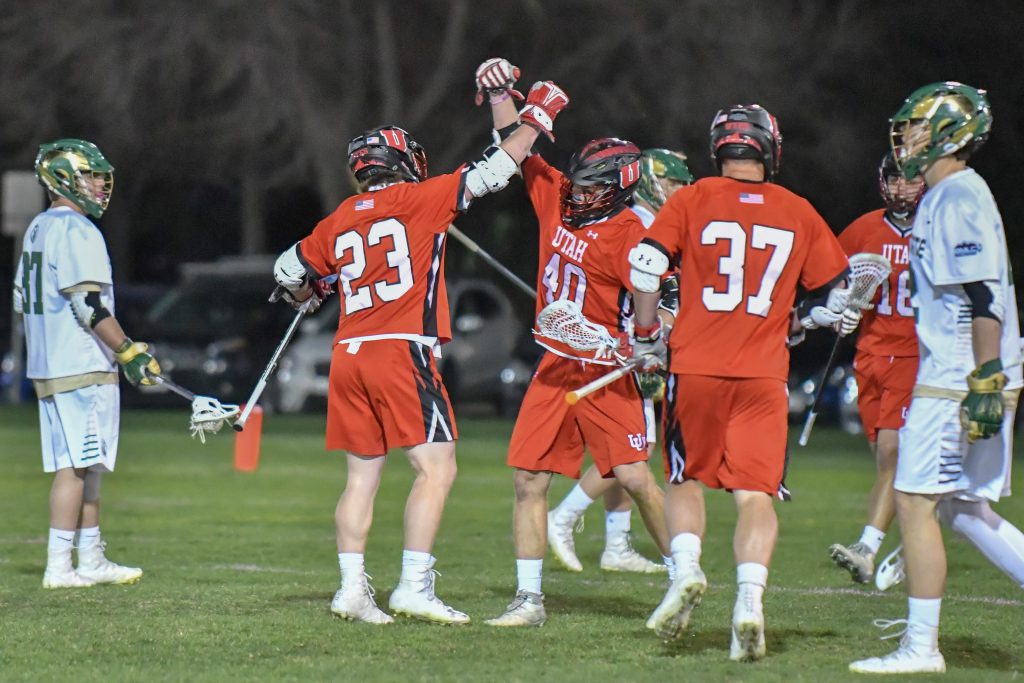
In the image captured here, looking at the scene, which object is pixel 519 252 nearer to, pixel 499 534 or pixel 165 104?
pixel 165 104

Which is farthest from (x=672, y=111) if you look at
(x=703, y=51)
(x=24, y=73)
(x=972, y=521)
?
(x=972, y=521)

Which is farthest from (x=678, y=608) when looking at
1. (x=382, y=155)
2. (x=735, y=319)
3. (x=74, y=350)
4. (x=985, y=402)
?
(x=74, y=350)

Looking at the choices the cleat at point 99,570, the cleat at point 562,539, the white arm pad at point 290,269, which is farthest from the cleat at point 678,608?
the cleat at point 99,570

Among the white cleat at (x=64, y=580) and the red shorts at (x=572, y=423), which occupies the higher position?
the red shorts at (x=572, y=423)

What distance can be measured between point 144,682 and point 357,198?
8.64ft

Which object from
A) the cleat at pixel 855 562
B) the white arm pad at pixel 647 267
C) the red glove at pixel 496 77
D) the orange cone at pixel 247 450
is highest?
the red glove at pixel 496 77

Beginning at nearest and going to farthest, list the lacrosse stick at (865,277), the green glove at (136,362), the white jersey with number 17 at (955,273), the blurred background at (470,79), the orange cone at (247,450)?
the white jersey with number 17 at (955,273)
the lacrosse stick at (865,277)
the green glove at (136,362)
the orange cone at (247,450)
the blurred background at (470,79)

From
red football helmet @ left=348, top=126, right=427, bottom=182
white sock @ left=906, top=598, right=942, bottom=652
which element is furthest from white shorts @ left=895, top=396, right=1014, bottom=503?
red football helmet @ left=348, top=126, right=427, bottom=182

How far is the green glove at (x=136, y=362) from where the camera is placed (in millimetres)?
9211

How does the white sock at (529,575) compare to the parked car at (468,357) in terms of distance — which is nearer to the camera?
the white sock at (529,575)

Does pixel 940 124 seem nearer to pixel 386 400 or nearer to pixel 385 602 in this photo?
pixel 386 400

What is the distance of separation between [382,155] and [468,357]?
18.8 m

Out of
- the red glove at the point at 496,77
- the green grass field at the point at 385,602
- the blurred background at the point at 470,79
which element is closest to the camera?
the green grass field at the point at 385,602

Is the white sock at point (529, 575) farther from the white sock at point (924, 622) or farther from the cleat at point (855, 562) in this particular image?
the cleat at point (855, 562)
